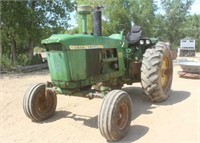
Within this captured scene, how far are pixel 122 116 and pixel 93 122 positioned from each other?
88 cm

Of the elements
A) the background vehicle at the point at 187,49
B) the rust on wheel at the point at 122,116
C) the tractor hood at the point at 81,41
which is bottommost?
the background vehicle at the point at 187,49

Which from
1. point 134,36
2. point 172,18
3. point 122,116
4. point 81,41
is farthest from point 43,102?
point 172,18

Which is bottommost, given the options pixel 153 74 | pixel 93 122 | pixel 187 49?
pixel 187 49

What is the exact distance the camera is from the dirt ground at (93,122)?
16.3 ft

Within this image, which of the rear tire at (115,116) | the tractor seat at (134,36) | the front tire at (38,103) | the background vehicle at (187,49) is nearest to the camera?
the rear tire at (115,116)

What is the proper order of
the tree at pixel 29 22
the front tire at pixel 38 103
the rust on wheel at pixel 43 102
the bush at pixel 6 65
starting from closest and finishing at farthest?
1. the front tire at pixel 38 103
2. the rust on wheel at pixel 43 102
3. the bush at pixel 6 65
4. the tree at pixel 29 22

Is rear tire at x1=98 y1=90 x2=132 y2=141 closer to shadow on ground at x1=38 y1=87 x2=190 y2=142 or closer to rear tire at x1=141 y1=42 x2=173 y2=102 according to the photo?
shadow on ground at x1=38 y1=87 x2=190 y2=142

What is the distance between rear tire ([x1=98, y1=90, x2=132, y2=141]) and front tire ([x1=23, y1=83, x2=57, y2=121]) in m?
1.61

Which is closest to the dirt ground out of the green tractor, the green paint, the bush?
the green tractor

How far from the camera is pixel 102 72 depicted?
5.94m

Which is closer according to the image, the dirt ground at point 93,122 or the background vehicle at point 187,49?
the dirt ground at point 93,122

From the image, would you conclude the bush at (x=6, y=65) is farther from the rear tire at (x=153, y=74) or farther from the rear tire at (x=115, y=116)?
the rear tire at (x=115, y=116)

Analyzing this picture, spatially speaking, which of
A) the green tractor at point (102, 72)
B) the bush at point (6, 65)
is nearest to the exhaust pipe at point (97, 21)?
the green tractor at point (102, 72)

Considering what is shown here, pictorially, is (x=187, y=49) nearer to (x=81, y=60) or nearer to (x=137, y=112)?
(x=137, y=112)
